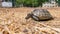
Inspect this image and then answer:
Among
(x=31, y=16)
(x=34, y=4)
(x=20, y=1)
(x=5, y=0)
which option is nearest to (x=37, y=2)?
(x=34, y=4)

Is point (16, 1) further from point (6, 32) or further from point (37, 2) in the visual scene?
point (6, 32)

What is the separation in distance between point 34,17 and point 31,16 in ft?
1.63

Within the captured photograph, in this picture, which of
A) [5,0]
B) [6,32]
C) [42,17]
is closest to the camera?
[6,32]

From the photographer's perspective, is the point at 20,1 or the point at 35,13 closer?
the point at 35,13

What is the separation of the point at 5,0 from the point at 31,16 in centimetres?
1252

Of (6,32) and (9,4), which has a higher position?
(6,32)

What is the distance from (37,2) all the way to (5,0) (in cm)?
425

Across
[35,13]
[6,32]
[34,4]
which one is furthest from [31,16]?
[34,4]

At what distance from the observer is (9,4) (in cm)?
2225

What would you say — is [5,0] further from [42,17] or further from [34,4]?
[42,17]

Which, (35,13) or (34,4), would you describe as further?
(34,4)

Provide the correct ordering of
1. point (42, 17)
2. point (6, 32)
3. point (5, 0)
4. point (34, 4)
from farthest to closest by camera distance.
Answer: point (5, 0) < point (34, 4) < point (42, 17) < point (6, 32)

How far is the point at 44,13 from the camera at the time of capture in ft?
38.2

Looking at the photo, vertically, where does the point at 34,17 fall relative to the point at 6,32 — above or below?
below
